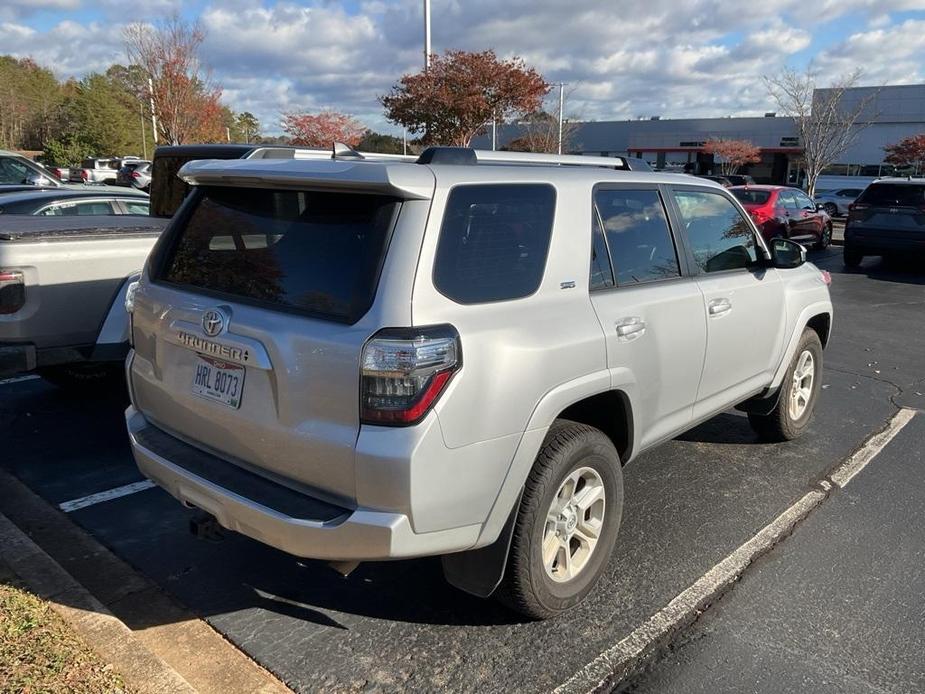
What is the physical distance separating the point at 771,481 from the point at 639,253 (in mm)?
1972

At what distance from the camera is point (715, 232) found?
4527mm

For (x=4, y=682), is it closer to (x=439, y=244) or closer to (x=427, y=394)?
(x=427, y=394)

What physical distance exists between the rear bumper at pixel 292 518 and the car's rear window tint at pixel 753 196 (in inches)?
600

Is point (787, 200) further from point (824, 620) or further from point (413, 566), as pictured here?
point (413, 566)

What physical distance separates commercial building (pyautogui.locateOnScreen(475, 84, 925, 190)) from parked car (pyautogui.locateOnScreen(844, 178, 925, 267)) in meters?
21.2

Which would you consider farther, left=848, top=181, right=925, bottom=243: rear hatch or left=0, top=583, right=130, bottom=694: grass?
left=848, top=181, right=925, bottom=243: rear hatch

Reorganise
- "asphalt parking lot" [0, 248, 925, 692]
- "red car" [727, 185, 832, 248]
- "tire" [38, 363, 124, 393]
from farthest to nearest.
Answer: "red car" [727, 185, 832, 248], "tire" [38, 363, 124, 393], "asphalt parking lot" [0, 248, 925, 692]

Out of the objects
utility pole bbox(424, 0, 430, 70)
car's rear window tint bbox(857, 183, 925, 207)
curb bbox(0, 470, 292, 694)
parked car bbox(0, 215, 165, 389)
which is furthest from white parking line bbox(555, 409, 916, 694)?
utility pole bbox(424, 0, 430, 70)

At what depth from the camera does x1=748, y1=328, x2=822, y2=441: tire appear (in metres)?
5.21

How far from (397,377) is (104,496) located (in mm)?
2785

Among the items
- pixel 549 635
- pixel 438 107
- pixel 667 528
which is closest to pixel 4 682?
pixel 549 635

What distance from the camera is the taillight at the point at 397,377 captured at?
2504 mm

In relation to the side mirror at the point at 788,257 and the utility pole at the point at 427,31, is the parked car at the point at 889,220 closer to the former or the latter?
the utility pole at the point at 427,31

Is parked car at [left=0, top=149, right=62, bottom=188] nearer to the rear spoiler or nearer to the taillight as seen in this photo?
the rear spoiler
